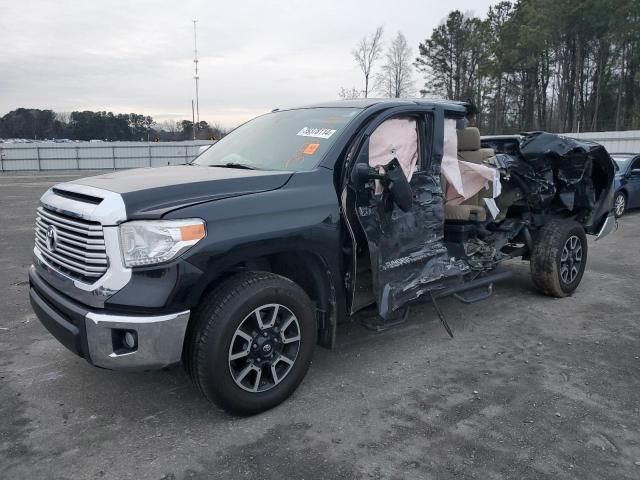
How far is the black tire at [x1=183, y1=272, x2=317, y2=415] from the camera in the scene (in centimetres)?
311

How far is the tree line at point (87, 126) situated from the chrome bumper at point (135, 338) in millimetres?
48248

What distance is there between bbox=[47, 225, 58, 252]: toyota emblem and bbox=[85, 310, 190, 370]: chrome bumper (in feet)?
2.37

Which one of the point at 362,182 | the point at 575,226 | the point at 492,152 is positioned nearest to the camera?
the point at 362,182

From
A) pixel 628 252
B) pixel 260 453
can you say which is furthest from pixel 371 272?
pixel 628 252

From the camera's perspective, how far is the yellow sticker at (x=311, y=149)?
3936 millimetres

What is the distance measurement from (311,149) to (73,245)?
179 cm

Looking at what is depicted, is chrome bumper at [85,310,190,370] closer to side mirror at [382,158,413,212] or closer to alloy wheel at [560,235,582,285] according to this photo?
side mirror at [382,158,413,212]

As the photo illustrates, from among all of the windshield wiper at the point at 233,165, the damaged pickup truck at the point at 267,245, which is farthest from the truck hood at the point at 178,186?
the windshield wiper at the point at 233,165

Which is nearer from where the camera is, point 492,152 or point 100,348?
point 100,348

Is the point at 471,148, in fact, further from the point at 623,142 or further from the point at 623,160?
the point at 623,142

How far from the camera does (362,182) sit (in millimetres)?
3760

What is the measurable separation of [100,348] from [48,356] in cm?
174

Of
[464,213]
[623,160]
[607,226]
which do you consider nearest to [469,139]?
[464,213]

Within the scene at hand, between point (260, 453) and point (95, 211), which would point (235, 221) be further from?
point (260, 453)
